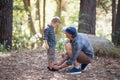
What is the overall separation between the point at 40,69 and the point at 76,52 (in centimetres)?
104

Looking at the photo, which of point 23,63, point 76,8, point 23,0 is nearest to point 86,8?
point 23,63

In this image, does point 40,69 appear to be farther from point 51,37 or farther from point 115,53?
point 115,53

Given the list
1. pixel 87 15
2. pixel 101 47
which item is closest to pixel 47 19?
pixel 87 15

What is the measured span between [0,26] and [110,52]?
4.18 m

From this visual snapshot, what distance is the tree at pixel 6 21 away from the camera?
997 cm

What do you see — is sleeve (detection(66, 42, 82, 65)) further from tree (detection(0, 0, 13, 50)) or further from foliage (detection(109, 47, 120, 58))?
tree (detection(0, 0, 13, 50))

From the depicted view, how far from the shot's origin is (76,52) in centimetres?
593

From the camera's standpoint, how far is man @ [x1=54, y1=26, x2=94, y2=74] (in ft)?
19.5

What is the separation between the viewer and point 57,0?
21484 mm

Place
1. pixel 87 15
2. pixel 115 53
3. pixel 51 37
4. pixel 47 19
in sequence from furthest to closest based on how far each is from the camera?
pixel 47 19 → pixel 87 15 → pixel 115 53 → pixel 51 37

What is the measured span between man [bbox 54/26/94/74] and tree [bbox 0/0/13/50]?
4.16m

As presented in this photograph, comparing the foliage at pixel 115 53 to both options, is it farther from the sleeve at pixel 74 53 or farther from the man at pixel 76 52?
the sleeve at pixel 74 53

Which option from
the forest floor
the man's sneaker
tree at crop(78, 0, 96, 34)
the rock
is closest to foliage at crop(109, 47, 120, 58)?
the rock

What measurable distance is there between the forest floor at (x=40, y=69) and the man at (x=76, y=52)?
156 millimetres
